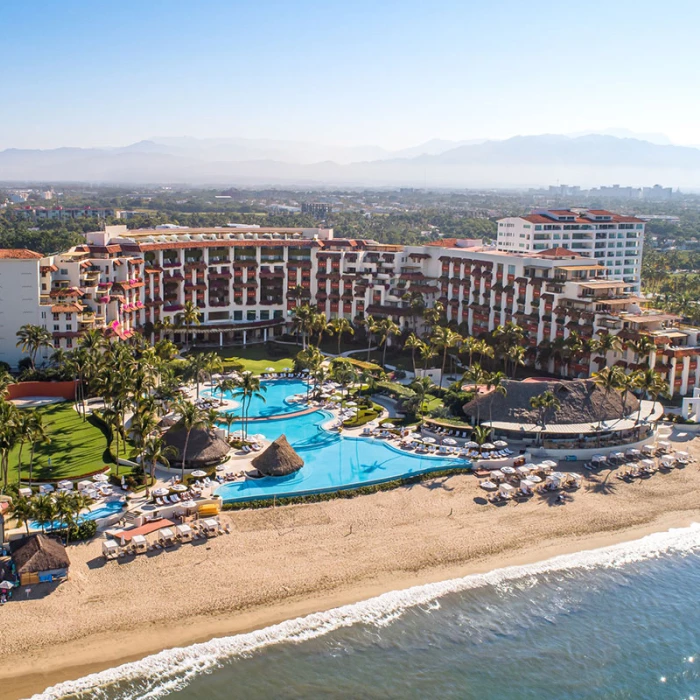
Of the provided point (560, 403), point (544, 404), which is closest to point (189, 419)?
point (544, 404)

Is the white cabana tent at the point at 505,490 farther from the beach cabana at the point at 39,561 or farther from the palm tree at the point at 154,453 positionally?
the beach cabana at the point at 39,561

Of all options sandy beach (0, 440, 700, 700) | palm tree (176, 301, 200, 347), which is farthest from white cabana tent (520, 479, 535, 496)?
palm tree (176, 301, 200, 347)

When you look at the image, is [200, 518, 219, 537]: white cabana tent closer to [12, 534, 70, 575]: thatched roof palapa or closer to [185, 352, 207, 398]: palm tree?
[12, 534, 70, 575]: thatched roof palapa

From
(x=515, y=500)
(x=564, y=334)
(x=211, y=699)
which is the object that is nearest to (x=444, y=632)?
(x=211, y=699)

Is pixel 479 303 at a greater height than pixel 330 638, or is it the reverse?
pixel 479 303

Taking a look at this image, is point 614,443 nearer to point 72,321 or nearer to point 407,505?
point 407,505

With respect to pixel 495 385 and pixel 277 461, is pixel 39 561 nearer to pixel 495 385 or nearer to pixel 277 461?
pixel 277 461
